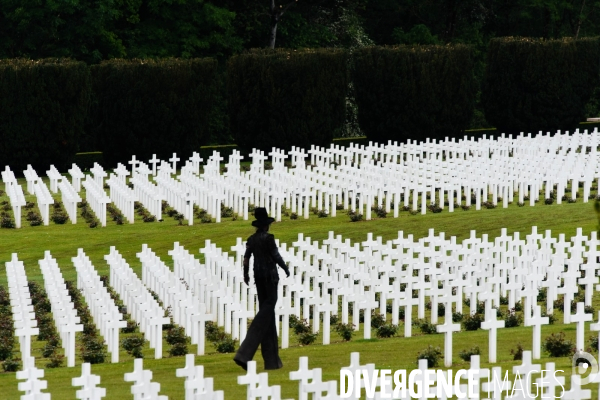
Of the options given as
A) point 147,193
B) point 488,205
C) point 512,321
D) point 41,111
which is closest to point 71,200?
point 147,193

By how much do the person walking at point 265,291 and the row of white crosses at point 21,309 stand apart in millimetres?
2687

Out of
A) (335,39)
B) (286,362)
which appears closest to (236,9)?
(335,39)

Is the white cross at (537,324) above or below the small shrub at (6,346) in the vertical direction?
above

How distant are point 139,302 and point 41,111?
2216 cm

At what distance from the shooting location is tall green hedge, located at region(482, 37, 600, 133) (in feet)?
150

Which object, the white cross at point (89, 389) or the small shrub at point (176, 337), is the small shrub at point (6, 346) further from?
the white cross at point (89, 389)

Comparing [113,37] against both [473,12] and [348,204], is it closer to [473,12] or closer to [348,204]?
[473,12]

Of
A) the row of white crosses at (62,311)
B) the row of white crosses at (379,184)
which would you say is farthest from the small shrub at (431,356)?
the row of white crosses at (379,184)

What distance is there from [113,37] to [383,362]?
3619 centimetres

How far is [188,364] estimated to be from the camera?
11281 millimetres

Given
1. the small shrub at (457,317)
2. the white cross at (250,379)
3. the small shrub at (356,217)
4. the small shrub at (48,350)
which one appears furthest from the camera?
the small shrub at (356,217)

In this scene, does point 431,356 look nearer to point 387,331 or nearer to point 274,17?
point 387,331

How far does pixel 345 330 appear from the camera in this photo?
16.7 meters

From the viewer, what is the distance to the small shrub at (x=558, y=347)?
1416 centimetres
